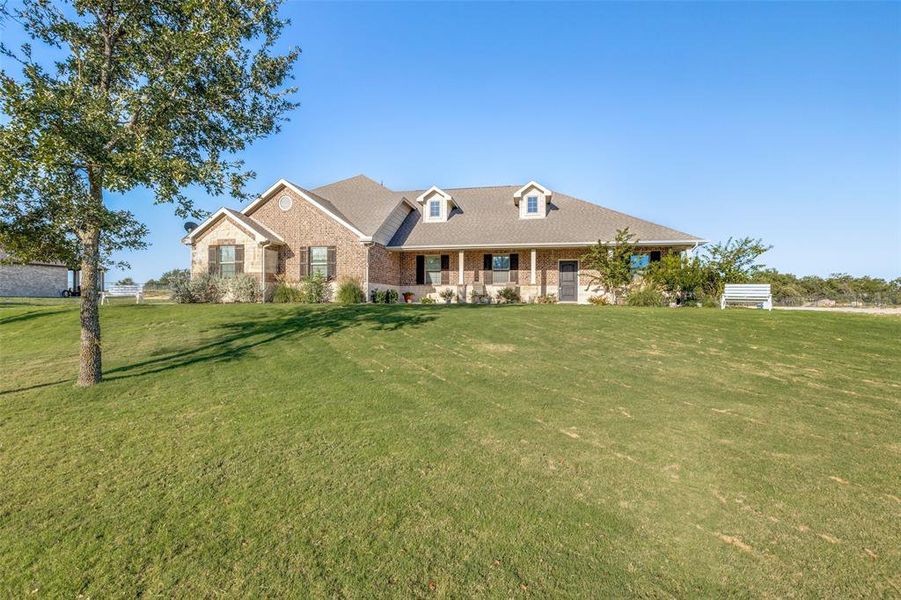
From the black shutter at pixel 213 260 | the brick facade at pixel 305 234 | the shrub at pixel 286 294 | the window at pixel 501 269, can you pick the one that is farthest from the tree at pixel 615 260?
the black shutter at pixel 213 260

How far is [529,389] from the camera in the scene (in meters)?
6.82

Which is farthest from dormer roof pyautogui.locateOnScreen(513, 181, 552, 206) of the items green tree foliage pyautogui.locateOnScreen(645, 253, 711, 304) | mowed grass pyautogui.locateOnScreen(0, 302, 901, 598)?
mowed grass pyautogui.locateOnScreen(0, 302, 901, 598)

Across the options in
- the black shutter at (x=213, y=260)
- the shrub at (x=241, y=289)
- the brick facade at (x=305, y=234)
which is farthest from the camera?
the black shutter at (x=213, y=260)

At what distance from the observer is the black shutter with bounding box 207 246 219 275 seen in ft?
71.2

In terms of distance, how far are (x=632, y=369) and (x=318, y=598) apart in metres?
6.84

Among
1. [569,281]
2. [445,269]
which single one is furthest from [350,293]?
[569,281]

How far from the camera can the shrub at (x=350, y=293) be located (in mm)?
19531

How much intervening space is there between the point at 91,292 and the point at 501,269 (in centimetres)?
1838

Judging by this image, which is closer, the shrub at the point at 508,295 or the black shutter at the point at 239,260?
the black shutter at the point at 239,260

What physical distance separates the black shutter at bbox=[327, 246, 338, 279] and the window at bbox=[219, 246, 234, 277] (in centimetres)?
471

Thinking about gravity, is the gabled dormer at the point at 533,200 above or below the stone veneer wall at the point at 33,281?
above

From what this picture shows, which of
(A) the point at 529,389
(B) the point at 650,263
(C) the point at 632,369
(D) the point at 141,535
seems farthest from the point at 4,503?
(B) the point at 650,263

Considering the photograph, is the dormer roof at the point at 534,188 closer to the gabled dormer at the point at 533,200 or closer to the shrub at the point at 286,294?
the gabled dormer at the point at 533,200

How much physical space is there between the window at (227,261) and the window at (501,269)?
13365 mm
